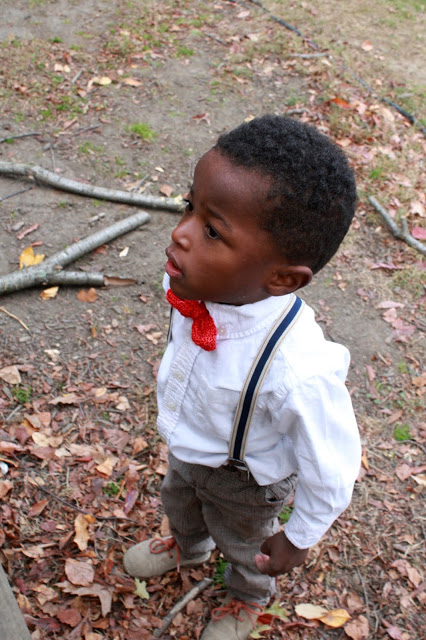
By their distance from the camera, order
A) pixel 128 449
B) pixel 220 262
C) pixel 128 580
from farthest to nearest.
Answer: pixel 128 449 → pixel 128 580 → pixel 220 262

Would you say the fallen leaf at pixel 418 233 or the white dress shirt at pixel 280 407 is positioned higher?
the white dress shirt at pixel 280 407

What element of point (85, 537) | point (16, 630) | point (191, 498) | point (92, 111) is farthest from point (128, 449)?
point (92, 111)

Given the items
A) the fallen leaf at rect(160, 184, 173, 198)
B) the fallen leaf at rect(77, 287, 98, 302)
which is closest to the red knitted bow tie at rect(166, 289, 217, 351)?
the fallen leaf at rect(77, 287, 98, 302)

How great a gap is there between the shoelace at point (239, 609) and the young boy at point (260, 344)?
704mm

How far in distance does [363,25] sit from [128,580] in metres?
8.39

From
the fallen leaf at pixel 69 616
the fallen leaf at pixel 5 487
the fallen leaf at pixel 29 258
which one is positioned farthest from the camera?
the fallen leaf at pixel 29 258

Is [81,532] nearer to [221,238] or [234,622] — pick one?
[234,622]

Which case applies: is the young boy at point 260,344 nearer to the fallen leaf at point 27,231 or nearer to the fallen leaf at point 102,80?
the fallen leaf at point 27,231

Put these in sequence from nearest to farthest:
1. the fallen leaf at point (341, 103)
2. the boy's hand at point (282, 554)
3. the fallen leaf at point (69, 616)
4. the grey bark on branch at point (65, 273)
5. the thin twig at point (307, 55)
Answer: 1. the boy's hand at point (282, 554)
2. the fallen leaf at point (69, 616)
3. the grey bark on branch at point (65, 273)
4. the fallen leaf at point (341, 103)
5. the thin twig at point (307, 55)

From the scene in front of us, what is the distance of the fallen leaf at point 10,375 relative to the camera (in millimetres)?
3549

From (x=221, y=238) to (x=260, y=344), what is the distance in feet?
1.27

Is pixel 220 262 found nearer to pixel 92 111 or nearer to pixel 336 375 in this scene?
pixel 336 375

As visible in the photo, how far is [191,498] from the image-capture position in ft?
8.27

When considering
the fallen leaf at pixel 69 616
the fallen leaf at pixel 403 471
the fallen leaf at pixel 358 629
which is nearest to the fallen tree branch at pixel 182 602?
the fallen leaf at pixel 69 616
